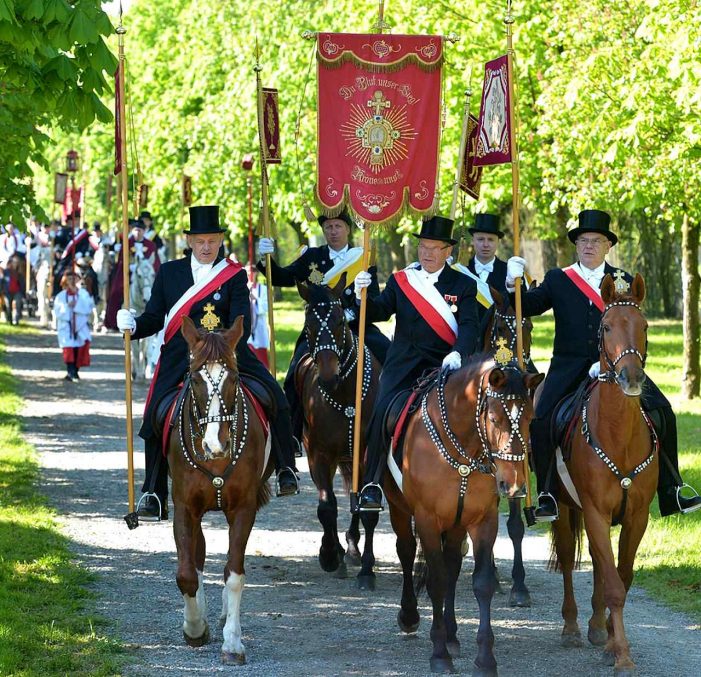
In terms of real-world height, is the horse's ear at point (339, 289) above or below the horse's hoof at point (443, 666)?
above

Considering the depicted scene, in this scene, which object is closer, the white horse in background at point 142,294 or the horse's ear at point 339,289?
the horse's ear at point 339,289

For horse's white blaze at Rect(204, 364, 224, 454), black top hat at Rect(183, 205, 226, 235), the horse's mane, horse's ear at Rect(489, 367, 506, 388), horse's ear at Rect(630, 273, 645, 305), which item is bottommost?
horse's white blaze at Rect(204, 364, 224, 454)

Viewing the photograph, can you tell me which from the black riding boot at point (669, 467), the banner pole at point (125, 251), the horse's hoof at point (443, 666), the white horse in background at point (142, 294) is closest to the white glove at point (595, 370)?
the black riding boot at point (669, 467)

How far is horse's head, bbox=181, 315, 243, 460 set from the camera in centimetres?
923

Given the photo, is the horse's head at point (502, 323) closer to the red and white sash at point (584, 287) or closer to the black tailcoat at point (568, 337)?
the black tailcoat at point (568, 337)

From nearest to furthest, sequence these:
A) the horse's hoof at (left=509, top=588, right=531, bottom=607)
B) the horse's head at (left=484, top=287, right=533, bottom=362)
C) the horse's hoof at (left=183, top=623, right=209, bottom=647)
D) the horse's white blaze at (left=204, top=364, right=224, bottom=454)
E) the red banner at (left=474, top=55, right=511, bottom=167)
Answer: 1. the horse's white blaze at (left=204, top=364, right=224, bottom=454)
2. the horse's hoof at (left=183, top=623, right=209, bottom=647)
3. the red banner at (left=474, top=55, right=511, bottom=167)
4. the horse's hoof at (left=509, top=588, right=531, bottom=607)
5. the horse's head at (left=484, top=287, right=533, bottom=362)

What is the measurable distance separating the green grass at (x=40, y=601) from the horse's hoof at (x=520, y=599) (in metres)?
3.05

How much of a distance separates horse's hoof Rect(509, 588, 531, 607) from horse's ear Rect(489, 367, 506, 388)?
3.02 m

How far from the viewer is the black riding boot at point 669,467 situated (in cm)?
977

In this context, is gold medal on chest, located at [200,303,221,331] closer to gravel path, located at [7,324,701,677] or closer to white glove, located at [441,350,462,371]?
white glove, located at [441,350,462,371]

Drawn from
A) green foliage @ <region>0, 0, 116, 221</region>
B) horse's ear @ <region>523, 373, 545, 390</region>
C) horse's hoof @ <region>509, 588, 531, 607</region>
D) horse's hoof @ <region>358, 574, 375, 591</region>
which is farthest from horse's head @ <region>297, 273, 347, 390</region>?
horse's ear @ <region>523, 373, 545, 390</region>

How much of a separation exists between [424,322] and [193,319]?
5.25ft

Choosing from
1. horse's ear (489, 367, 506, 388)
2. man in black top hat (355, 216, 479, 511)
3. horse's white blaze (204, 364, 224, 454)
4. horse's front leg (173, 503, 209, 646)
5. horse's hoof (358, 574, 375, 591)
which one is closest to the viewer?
horse's ear (489, 367, 506, 388)

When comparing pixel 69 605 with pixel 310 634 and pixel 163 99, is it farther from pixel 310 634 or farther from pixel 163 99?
pixel 163 99
